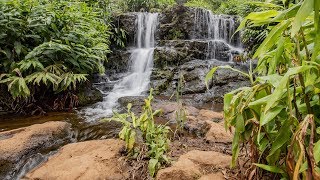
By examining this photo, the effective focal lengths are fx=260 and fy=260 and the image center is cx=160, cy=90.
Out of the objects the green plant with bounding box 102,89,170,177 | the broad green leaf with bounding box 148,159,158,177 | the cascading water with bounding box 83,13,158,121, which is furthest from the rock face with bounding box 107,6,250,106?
the broad green leaf with bounding box 148,159,158,177

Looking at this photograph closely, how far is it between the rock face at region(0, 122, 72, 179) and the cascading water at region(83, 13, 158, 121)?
1.00 m

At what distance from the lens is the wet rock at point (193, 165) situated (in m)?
2.03

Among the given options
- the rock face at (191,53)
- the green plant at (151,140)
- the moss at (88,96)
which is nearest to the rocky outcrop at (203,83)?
the rock face at (191,53)

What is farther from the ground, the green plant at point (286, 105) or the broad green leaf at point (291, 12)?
the broad green leaf at point (291, 12)

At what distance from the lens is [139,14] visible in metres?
10.2

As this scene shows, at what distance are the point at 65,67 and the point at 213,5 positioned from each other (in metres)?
13.0

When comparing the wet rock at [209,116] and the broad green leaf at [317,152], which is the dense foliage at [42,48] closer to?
the wet rock at [209,116]

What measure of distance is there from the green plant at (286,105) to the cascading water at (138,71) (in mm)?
3403

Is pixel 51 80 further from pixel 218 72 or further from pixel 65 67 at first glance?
pixel 218 72

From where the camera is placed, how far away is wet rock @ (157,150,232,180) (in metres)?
2.03


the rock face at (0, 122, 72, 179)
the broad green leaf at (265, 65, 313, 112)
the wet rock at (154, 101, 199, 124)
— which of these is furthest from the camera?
the wet rock at (154, 101, 199, 124)

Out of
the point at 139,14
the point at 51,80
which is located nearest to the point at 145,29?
the point at 139,14

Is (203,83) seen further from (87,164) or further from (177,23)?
(87,164)

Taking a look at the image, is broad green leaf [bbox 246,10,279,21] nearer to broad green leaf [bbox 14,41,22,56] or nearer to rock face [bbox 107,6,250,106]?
rock face [bbox 107,6,250,106]
